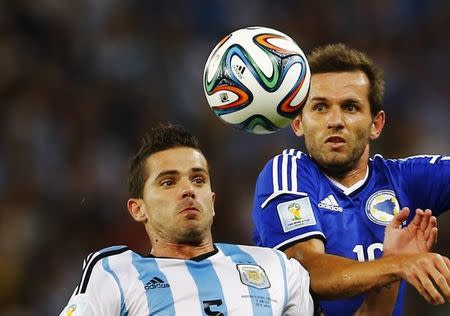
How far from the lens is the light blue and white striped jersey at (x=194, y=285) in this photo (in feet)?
14.6

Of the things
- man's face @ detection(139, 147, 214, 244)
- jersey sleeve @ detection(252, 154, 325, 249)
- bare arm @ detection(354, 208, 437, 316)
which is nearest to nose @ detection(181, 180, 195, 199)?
man's face @ detection(139, 147, 214, 244)

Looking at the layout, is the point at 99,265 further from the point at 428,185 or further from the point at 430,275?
the point at 428,185

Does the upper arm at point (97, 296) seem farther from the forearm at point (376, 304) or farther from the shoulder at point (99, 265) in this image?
the forearm at point (376, 304)

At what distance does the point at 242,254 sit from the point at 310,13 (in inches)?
245

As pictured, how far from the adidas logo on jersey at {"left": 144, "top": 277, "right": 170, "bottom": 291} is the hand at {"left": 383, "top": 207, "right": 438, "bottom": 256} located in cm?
108

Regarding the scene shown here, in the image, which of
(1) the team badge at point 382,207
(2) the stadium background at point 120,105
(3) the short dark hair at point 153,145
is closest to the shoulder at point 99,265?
(3) the short dark hair at point 153,145

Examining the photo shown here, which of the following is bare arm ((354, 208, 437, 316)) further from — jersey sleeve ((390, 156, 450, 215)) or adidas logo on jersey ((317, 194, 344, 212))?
jersey sleeve ((390, 156, 450, 215))

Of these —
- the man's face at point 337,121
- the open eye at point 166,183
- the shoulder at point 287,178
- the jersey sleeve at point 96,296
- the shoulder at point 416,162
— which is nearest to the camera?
the jersey sleeve at point 96,296

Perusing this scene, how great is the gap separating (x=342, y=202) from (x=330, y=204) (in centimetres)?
10

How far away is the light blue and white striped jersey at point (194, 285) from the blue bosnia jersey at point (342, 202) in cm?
23

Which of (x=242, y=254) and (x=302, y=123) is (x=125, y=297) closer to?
(x=242, y=254)

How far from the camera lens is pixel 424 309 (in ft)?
26.7

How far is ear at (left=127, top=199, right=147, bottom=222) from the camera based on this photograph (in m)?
4.92

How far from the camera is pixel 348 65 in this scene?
17.6 feet
